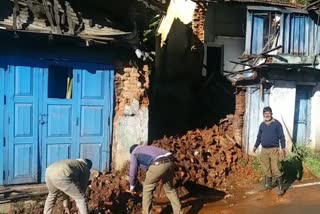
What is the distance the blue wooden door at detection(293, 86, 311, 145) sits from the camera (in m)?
15.7

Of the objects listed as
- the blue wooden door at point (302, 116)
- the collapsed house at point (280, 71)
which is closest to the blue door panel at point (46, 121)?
the collapsed house at point (280, 71)

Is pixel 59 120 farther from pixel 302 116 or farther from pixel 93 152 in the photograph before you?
pixel 302 116

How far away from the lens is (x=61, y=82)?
1009cm

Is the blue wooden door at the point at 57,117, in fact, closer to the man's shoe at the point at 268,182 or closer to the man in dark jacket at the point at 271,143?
the man in dark jacket at the point at 271,143

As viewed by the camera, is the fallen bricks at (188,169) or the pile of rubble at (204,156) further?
the pile of rubble at (204,156)

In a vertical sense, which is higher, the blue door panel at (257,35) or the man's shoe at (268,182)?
the blue door panel at (257,35)

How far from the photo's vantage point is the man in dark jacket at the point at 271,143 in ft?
36.5

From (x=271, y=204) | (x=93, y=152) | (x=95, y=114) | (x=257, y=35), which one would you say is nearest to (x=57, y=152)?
(x=93, y=152)

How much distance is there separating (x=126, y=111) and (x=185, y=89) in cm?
744

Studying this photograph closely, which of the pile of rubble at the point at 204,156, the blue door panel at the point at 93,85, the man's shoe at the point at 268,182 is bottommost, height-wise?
the man's shoe at the point at 268,182

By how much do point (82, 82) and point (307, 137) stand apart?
8.79 m

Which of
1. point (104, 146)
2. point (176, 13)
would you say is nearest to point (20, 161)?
point (104, 146)

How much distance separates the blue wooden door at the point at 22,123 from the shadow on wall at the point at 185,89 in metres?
7.25

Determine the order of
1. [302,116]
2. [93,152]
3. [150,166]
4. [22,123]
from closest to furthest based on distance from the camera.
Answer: [150,166] → [22,123] → [93,152] → [302,116]
